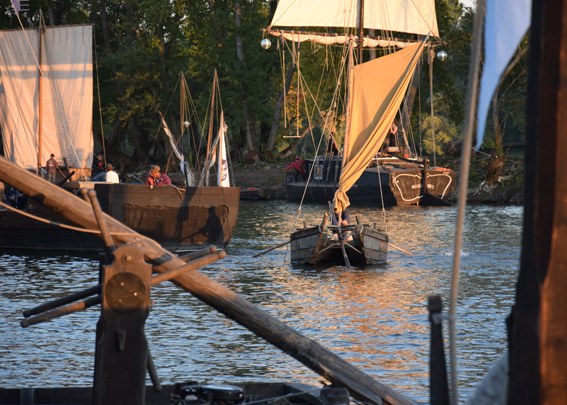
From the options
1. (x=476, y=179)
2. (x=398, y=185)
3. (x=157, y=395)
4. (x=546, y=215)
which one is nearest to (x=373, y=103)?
(x=157, y=395)

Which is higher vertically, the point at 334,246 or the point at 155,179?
the point at 155,179

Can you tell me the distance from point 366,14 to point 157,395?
3178 cm

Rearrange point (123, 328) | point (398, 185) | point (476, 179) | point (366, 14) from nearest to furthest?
point (123, 328), point (366, 14), point (398, 185), point (476, 179)

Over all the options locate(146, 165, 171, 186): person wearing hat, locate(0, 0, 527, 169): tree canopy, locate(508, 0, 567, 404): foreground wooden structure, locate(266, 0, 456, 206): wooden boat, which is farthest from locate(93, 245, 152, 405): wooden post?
locate(0, 0, 527, 169): tree canopy

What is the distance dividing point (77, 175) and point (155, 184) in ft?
31.7

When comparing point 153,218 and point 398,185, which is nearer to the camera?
point 153,218

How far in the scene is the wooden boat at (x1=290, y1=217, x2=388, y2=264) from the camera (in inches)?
732

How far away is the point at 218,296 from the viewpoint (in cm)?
538

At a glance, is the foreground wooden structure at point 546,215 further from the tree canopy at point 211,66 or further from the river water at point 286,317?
the tree canopy at point 211,66

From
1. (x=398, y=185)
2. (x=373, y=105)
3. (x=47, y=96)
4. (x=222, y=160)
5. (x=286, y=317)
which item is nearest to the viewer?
(x=286, y=317)

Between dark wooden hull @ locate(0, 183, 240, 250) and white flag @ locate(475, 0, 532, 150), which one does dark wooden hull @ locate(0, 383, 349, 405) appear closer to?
white flag @ locate(475, 0, 532, 150)

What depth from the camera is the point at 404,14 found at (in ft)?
119

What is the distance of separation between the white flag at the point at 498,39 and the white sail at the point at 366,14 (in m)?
31.0

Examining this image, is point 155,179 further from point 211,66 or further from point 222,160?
point 211,66
